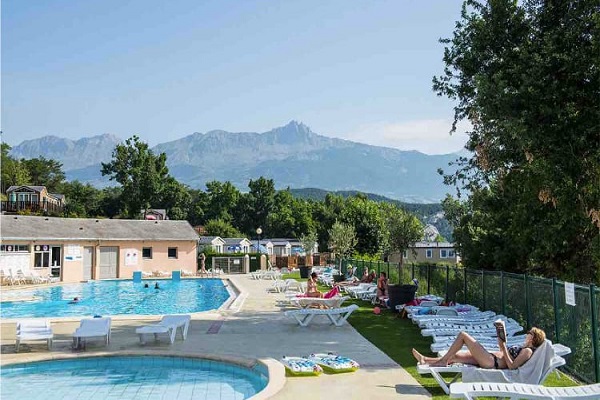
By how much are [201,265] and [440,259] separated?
46.7m

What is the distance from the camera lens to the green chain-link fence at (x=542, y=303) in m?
9.28

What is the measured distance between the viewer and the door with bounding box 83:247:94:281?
115ft

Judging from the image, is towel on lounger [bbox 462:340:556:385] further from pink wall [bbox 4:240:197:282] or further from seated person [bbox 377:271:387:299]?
pink wall [bbox 4:240:197:282]

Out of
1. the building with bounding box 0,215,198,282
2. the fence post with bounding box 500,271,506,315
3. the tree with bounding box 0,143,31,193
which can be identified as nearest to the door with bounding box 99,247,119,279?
the building with bounding box 0,215,198,282

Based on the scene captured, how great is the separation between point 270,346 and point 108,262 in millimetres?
27455

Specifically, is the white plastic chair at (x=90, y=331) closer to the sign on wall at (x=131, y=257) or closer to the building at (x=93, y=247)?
the building at (x=93, y=247)

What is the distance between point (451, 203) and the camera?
6225 cm

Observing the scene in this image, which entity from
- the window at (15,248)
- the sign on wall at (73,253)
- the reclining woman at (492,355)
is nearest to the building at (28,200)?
the sign on wall at (73,253)

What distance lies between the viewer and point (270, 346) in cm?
1188

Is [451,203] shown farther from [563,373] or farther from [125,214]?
[563,373]

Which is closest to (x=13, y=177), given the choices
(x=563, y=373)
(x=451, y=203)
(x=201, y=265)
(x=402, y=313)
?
(x=201, y=265)

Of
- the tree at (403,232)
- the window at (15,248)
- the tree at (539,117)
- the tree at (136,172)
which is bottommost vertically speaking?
the window at (15,248)

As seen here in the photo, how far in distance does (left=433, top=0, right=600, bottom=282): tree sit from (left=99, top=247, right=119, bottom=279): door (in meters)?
26.1

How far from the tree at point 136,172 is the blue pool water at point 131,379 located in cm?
5451
